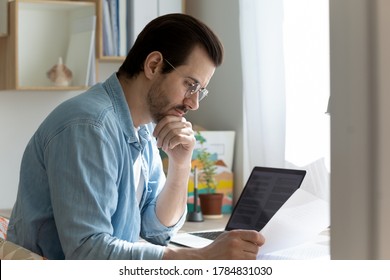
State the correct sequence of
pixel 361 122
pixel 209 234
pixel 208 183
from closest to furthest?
pixel 361 122 < pixel 209 234 < pixel 208 183

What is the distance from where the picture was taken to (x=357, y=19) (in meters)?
0.38

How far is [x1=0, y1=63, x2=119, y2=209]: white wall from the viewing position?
325cm

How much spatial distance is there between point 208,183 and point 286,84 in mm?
542

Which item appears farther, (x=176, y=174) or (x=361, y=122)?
(x=176, y=174)

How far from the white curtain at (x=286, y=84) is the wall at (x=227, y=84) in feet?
0.20

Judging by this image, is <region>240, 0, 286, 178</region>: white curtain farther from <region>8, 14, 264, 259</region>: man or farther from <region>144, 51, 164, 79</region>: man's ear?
<region>144, 51, 164, 79</region>: man's ear

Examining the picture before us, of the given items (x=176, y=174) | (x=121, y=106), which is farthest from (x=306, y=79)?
(x=121, y=106)

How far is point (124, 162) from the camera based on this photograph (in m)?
1.44

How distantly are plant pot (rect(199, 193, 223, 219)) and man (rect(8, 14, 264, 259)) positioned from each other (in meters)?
0.99

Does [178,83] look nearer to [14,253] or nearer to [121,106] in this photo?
[121,106]

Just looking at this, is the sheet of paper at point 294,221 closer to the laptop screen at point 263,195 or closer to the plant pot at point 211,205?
the laptop screen at point 263,195
